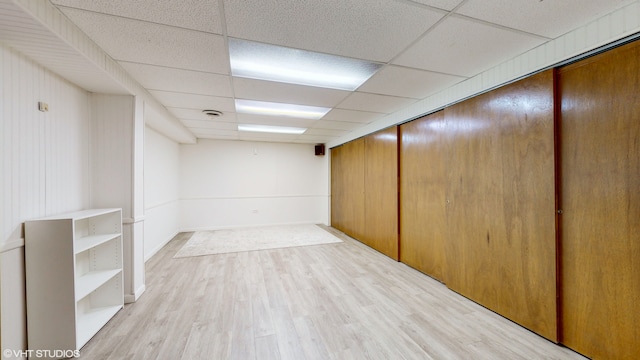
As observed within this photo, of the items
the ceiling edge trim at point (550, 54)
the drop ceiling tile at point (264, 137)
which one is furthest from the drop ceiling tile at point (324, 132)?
the ceiling edge trim at point (550, 54)

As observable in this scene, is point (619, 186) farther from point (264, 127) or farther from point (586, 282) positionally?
point (264, 127)

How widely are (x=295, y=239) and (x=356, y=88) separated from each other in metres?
3.56

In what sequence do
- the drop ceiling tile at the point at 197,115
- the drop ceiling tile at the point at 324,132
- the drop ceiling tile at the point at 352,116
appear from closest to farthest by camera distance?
the drop ceiling tile at the point at 197,115 < the drop ceiling tile at the point at 352,116 < the drop ceiling tile at the point at 324,132

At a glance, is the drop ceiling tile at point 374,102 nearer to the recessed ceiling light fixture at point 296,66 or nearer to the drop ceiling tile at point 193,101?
the recessed ceiling light fixture at point 296,66

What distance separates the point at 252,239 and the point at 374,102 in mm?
3833

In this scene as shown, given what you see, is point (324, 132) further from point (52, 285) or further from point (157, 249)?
point (52, 285)

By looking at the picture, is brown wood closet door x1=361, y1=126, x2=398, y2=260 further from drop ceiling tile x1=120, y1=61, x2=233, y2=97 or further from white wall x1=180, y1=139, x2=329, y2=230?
drop ceiling tile x1=120, y1=61, x2=233, y2=97

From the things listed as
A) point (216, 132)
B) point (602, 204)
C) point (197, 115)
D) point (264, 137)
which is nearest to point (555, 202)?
point (602, 204)

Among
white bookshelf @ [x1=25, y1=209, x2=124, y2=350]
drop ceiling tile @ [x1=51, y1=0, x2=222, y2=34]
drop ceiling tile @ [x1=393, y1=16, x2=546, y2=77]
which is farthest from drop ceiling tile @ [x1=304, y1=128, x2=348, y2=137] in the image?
white bookshelf @ [x1=25, y1=209, x2=124, y2=350]

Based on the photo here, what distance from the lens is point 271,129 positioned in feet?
16.8

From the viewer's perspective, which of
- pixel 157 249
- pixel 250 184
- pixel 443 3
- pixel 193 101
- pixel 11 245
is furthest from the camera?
pixel 250 184

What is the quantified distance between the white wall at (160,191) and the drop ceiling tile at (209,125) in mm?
602

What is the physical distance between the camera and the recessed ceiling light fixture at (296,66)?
204 cm

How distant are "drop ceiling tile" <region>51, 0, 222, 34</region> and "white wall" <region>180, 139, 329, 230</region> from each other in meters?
4.94
